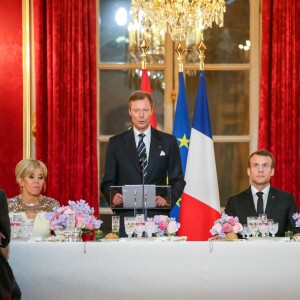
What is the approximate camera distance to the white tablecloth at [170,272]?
464 centimetres

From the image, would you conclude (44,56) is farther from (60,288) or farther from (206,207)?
(60,288)

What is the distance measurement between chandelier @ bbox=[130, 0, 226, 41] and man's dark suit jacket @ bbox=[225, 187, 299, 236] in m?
1.50

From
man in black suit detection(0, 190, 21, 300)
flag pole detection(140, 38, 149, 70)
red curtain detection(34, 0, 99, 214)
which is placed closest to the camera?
man in black suit detection(0, 190, 21, 300)

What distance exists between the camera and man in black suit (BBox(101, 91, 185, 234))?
5.53 metres

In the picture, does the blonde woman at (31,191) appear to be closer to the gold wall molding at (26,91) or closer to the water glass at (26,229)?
the water glass at (26,229)

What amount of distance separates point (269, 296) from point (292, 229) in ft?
3.05

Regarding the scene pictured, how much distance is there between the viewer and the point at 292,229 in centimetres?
548

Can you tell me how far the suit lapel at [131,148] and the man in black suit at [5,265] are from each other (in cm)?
137

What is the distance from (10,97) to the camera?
771 centimetres

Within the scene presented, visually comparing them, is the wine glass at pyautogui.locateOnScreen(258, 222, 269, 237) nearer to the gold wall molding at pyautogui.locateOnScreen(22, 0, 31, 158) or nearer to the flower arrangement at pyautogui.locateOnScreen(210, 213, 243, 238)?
the flower arrangement at pyautogui.locateOnScreen(210, 213, 243, 238)

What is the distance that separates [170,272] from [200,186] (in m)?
2.60

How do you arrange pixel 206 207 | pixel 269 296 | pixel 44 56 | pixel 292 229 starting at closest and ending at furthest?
1. pixel 269 296
2. pixel 292 229
3. pixel 206 207
4. pixel 44 56

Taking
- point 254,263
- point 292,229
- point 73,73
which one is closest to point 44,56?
point 73,73

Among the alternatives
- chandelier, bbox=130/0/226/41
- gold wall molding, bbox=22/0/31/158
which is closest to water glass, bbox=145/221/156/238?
chandelier, bbox=130/0/226/41
